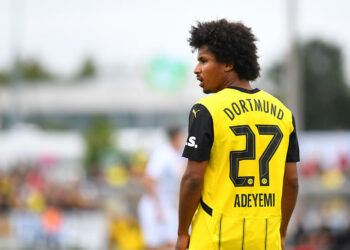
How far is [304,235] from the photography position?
1446cm

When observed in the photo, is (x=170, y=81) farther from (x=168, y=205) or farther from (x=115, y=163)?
(x=168, y=205)

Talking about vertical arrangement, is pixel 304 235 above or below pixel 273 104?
below

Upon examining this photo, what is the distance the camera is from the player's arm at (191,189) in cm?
356

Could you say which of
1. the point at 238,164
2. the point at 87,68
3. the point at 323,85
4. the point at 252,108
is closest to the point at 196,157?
the point at 238,164

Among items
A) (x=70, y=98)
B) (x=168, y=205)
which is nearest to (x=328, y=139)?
(x=168, y=205)

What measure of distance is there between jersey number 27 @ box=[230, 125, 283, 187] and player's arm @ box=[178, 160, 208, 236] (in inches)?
6.8

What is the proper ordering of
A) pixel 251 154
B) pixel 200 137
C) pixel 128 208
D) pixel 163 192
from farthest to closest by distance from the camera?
pixel 128 208 < pixel 163 192 < pixel 251 154 < pixel 200 137

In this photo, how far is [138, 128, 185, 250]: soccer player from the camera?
9.15 m

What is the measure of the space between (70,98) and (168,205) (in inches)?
2338

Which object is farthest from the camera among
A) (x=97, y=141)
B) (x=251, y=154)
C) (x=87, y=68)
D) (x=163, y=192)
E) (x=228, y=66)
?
(x=87, y=68)

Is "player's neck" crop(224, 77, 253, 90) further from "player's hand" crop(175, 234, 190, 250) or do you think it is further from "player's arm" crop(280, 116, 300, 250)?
"player's hand" crop(175, 234, 190, 250)

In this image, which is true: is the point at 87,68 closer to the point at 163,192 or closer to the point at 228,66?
the point at 163,192

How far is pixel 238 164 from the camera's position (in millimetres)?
3635

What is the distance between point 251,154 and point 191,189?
389mm
